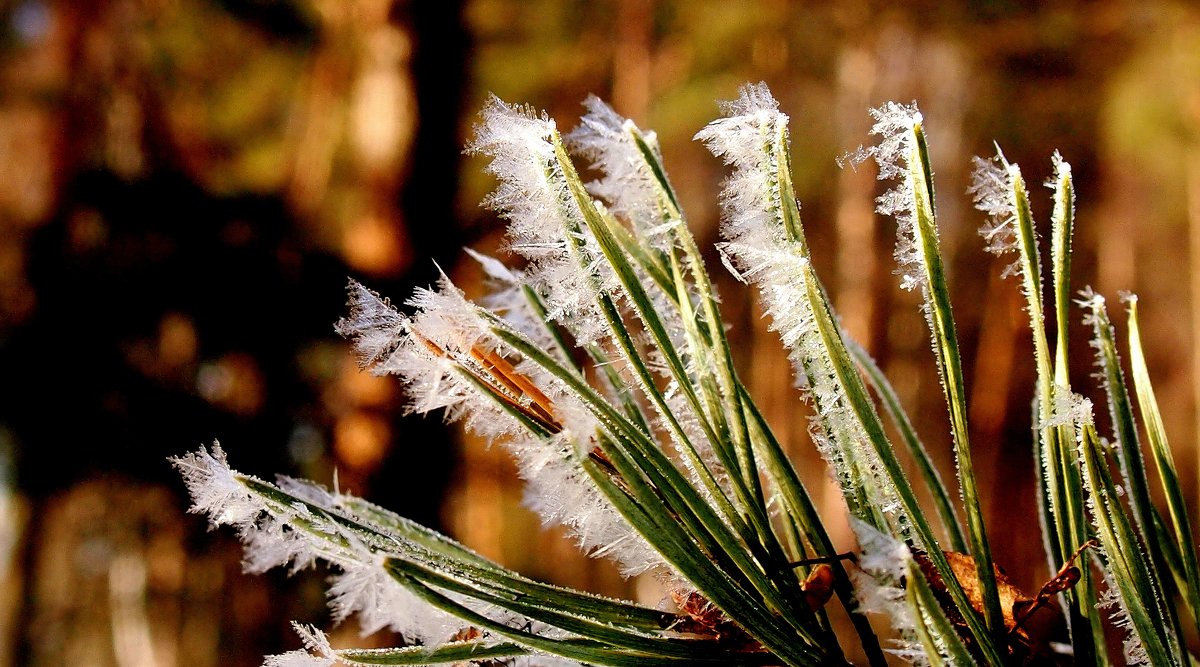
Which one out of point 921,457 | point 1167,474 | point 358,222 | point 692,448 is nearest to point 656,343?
point 692,448

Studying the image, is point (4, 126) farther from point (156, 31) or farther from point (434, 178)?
point (434, 178)

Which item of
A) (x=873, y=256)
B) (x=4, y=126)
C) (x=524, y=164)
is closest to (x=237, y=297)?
(x=524, y=164)

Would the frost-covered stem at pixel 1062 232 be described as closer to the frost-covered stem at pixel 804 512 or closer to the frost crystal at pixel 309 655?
the frost-covered stem at pixel 804 512

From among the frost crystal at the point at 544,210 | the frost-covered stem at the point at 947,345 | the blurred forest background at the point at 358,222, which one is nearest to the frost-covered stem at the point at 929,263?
the frost-covered stem at the point at 947,345

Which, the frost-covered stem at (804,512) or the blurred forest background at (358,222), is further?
the blurred forest background at (358,222)

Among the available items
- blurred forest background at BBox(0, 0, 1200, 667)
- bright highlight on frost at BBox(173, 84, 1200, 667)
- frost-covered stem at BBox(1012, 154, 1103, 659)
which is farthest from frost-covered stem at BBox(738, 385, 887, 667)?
blurred forest background at BBox(0, 0, 1200, 667)

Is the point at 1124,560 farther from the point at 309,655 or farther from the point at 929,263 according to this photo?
the point at 309,655

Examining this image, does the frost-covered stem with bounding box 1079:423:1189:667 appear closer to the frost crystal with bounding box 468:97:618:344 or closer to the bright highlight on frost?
the bright highlight on frost
